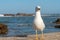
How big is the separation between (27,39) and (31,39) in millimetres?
321

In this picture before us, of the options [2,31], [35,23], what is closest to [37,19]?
[35,23]

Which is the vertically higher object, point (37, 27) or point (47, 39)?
point (37, 27)

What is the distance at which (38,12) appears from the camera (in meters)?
9.98

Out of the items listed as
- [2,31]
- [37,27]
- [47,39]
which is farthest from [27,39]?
[2,31]

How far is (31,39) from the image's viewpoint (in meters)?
13.3

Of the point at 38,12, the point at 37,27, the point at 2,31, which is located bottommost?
the point at 2,31

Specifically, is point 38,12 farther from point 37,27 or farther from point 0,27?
point 0,27

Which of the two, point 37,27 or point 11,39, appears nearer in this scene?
point 37,27

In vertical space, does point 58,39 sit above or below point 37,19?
below

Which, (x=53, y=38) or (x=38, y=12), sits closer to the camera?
(x=38, y=12)

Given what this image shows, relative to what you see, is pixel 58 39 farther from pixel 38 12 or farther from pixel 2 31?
pixel 2 31

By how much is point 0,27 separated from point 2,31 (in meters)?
1.27
